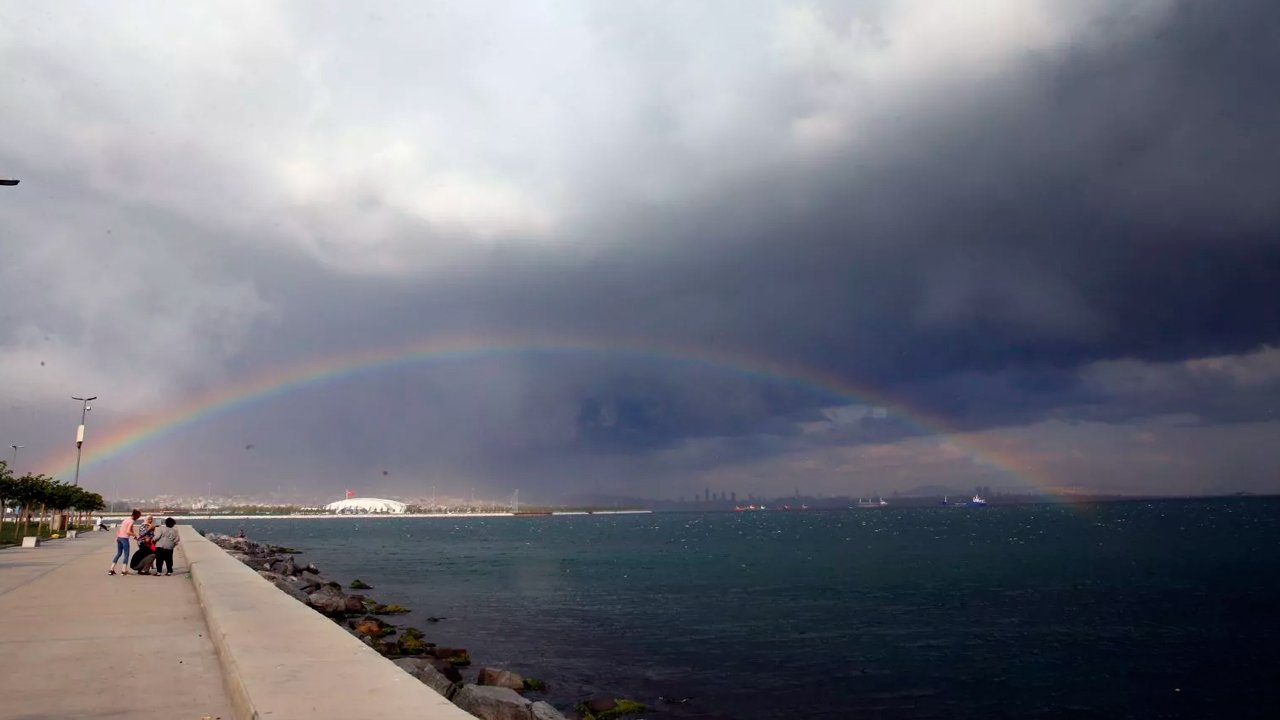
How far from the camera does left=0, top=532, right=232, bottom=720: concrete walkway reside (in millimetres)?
9531

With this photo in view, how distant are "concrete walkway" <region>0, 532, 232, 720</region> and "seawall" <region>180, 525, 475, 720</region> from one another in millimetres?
417

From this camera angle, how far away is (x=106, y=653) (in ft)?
41.1

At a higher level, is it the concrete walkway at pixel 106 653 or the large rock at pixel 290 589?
the concrete walkway at pixel 106 653

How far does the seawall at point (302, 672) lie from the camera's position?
8.08 m

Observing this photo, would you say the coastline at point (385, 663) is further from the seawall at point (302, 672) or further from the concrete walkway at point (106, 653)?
the concrete walkway at point (106, 653)

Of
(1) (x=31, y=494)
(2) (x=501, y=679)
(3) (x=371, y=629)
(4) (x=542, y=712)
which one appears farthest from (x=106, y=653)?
(1) (x=31, y=494)

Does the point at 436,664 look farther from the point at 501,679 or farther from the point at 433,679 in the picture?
the point at 433,679

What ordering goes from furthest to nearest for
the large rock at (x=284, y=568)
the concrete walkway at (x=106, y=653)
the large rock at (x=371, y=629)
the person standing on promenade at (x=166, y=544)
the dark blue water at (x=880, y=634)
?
1. the large rock at (x=284, y=568)
2. the person standing on promenade at (x=166, y=544)
3. the large rock at (x=371, y=629)
4. the dark blue water at (x=880, y=634)
5. the concrete walkway at (x=106, y=653)

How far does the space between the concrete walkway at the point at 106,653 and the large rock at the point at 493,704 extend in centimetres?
411

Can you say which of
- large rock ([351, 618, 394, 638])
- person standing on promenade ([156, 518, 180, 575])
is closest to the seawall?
large rock ([351, 618, 394, 638])

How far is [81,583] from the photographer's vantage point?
23.1 meters

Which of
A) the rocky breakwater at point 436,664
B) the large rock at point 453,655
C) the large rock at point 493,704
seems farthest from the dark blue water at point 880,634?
the large rock at point 493,704

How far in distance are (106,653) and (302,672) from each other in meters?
5.01

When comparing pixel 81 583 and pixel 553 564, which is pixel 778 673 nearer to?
pixel 81 583
